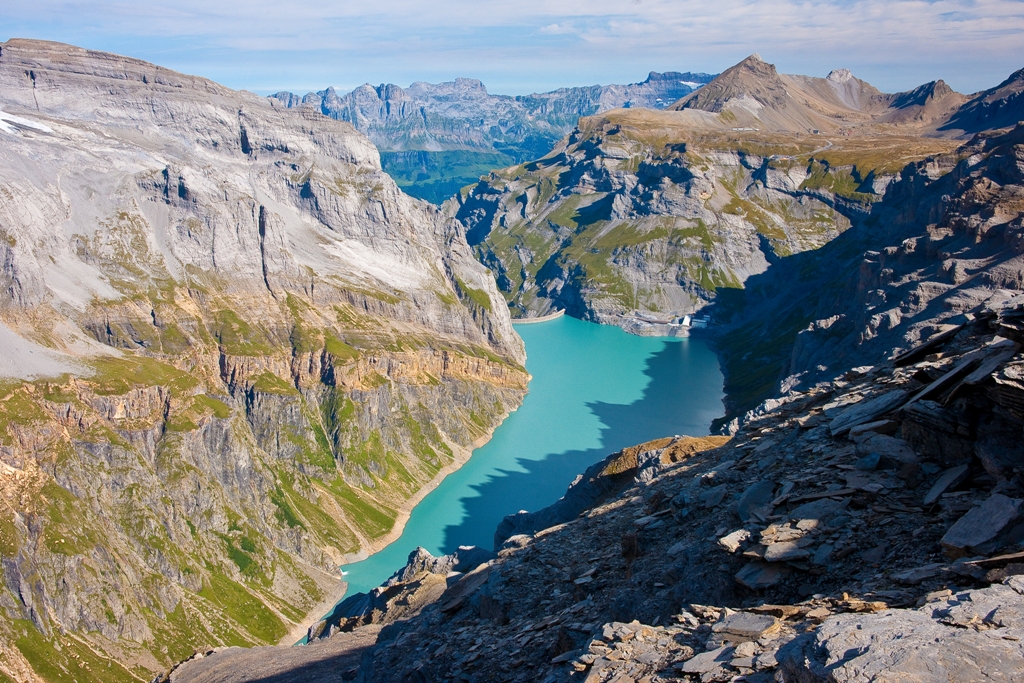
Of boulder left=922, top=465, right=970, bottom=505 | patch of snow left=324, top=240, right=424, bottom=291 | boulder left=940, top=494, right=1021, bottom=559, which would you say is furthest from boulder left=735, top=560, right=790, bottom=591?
patch of snow left=324, top=240, right=424, bottom=291

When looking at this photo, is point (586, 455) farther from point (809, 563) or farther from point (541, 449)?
point (809, 563)

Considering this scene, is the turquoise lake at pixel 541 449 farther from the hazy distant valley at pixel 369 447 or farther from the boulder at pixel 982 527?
the boulder at pixel 982 527

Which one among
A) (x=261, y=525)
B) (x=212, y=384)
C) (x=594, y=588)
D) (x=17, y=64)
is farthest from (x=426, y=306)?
(x=594, y=588)

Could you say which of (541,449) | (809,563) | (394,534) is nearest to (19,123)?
(394,534)

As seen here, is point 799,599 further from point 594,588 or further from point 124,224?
point 124,224

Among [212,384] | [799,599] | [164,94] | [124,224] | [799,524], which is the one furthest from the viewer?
[164,94]

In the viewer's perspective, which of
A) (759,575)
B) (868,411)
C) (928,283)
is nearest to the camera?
(759,575)
